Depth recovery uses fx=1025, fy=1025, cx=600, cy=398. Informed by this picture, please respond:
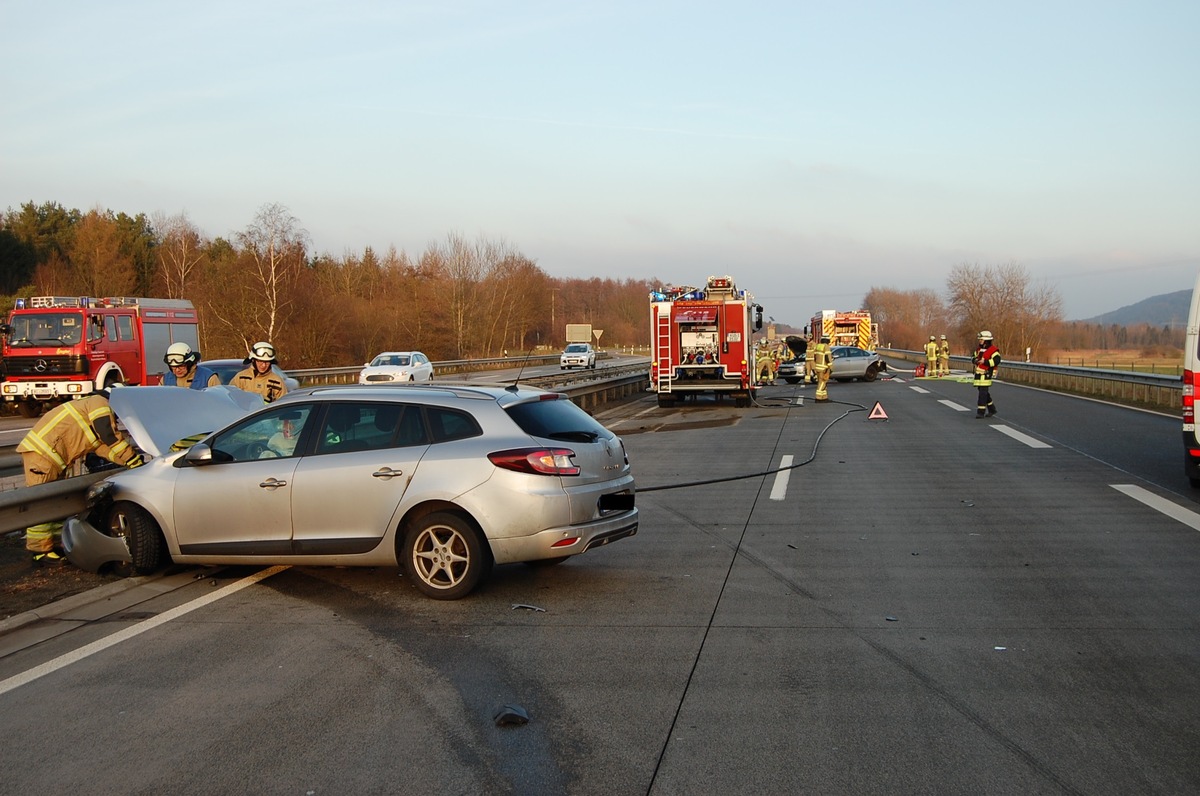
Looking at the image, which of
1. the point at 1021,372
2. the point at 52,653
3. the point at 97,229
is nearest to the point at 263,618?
the point at 52,653

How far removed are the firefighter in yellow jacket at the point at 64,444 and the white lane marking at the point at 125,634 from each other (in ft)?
5.07

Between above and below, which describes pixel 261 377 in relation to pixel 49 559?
above

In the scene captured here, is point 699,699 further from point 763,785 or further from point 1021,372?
point 1021,372

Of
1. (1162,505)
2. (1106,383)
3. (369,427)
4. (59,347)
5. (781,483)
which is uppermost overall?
(59,347)

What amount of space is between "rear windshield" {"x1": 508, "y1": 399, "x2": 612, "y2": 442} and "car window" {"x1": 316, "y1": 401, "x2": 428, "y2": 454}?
0.71 metres

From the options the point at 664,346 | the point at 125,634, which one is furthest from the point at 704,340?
the point at 125,634

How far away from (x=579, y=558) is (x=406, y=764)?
4.47 m

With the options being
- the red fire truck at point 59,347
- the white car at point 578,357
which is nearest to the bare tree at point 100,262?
the white car at point 578,357

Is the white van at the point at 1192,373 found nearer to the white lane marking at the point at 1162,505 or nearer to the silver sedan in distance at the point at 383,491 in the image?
the white lane marking at the point at 1162,505

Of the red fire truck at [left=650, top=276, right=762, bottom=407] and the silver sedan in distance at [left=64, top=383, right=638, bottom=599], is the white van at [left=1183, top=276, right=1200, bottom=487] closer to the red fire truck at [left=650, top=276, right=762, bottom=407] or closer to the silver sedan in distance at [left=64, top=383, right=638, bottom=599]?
the silver sedan in distance at [left=64, top=383, right=638, bottom=599]

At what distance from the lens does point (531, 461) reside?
7.05 m

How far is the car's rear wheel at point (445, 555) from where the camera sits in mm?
7039

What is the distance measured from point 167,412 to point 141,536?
1.35 meters

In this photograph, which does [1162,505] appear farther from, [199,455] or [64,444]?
[64,444]
